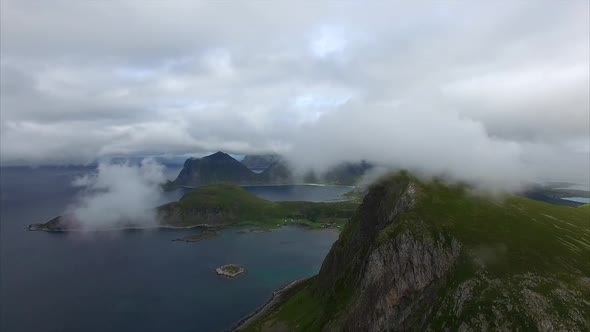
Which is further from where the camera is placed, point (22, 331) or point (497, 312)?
point (22, 331)

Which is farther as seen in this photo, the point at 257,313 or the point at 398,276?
the point at 257,313

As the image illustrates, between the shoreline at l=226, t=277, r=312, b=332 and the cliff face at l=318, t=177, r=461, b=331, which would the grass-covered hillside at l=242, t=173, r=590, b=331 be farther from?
the shoreline at l=226, t=277, r=312, b=332

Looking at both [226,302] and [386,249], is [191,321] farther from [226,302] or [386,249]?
[386,249]

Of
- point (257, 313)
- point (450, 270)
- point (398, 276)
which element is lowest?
point (257, 313)

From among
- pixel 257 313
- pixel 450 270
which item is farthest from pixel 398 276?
pixel 257 313

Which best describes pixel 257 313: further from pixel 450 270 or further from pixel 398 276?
pixel 450 270

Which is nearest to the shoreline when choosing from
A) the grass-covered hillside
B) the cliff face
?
the grass-covered hillside

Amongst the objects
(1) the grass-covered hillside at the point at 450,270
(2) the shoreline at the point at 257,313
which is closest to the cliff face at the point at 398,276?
(1) the grass-covered hillside at the point at 450,270

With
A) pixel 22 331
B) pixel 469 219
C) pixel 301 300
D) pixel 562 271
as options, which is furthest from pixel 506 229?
pixel 22 331
